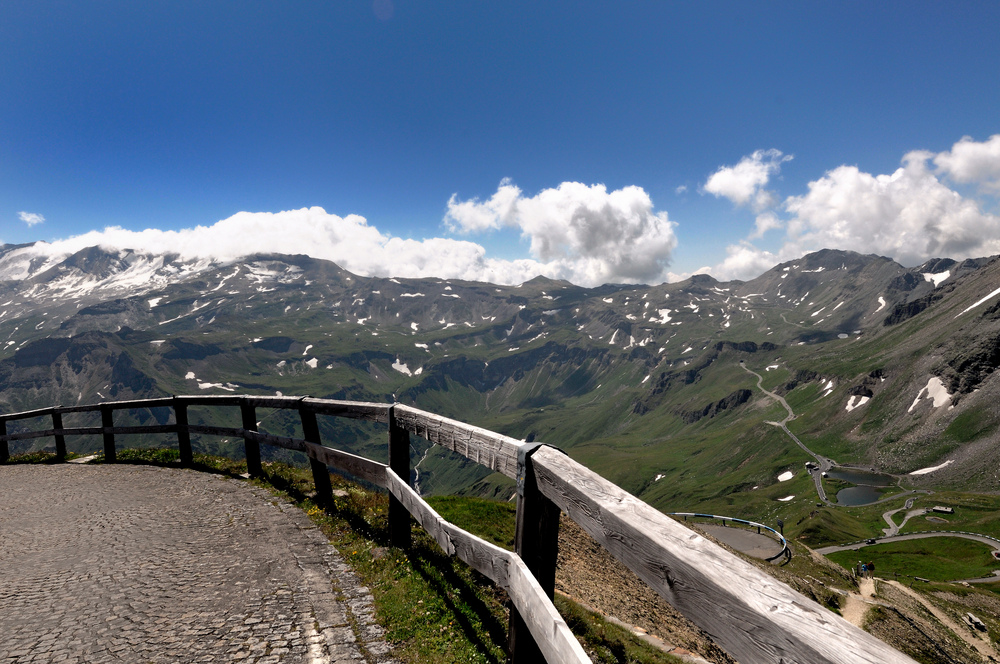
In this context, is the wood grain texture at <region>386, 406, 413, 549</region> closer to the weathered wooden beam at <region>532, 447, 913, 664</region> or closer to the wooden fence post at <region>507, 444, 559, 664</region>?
the wooden fence post at <region>507, 444, 559, 664</region>

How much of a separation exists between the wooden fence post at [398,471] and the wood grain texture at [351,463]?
266 mm

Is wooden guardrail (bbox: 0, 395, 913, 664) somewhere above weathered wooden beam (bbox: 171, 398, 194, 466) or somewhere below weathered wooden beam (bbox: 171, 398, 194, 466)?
above

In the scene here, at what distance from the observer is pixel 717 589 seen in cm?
263

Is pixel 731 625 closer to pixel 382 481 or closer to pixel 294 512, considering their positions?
pixel 382 481

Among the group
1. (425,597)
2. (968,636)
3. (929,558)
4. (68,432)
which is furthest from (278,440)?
(929,558)

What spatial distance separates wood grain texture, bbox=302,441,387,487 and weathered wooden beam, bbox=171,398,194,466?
7.77 meters

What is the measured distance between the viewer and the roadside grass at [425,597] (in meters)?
6.09

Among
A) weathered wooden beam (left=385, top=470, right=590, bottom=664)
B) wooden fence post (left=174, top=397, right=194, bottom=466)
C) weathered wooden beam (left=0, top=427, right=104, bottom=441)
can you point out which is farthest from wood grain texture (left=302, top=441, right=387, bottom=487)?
weathered wooden beam (left=0, top=427, right=104, bottom=441)

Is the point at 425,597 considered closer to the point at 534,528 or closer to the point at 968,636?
the point at 534,528

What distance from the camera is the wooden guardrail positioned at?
2.18m

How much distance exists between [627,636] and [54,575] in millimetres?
10476

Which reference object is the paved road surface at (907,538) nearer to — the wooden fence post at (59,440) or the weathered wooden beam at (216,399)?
the weathered wooden beam at (216,399)

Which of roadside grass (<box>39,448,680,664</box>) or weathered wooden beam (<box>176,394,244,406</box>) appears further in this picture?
weathered wooden beam (<box>176,394,244,406</box>)

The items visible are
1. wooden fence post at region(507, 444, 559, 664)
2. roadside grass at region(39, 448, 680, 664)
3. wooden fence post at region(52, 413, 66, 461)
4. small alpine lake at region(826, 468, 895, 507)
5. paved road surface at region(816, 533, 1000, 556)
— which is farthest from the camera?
small alpine lake at region(826, 468, 895, 507)
